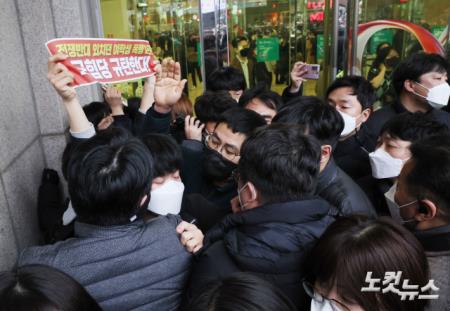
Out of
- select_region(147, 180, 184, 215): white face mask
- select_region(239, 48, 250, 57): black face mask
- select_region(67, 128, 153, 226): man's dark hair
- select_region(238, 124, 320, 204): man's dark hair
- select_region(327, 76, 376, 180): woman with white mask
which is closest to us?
select_region(67, 128, 153, 226): man's dark hair

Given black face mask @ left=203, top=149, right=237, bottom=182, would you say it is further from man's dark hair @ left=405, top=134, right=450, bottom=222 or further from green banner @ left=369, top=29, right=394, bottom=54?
green banner @ left=369, top=29, right=394, bottom=54

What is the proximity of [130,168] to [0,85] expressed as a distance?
3.87ft

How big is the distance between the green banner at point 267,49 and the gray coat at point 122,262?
502 cm

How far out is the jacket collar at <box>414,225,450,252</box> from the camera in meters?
1.43

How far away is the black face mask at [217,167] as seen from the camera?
7.58 ft

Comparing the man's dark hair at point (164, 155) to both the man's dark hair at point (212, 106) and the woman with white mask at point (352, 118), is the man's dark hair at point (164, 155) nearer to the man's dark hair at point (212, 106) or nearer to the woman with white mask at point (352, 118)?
the man's dark hair at point (212, 106)

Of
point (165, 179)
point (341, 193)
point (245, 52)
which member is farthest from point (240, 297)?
point (245, 52)

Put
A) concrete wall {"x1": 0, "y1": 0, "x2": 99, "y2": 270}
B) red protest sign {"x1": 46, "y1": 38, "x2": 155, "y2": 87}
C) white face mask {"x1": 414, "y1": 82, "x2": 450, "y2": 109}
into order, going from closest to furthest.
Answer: red protest sign {"x1": 46, "y1": 38, "x2": 155, "y2": 87} < concrete wall {"x1": 0, "y1": 0, "x2": 99, "y2": 270} < white face mask {"x1": 414, "y1": 82, "x2": 450, "y2": 109}

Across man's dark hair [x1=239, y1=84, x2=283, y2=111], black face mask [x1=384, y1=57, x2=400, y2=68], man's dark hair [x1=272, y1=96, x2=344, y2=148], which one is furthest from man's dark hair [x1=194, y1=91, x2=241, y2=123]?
black face mask [x1=384, y1=57, x2=400, y2=68]

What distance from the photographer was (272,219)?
137cm

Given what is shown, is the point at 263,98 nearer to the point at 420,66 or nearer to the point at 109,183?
the point at 420,66

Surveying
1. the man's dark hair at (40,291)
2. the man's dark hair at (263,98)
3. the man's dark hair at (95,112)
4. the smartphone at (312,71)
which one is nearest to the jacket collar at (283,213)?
the man's dark hair at (40,291)

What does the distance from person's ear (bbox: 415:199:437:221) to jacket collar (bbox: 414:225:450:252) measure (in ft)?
0.22

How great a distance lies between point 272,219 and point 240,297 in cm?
44
